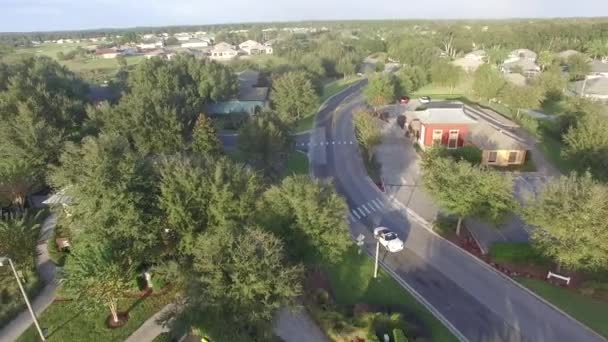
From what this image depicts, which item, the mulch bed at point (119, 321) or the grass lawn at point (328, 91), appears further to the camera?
the grass lawn at point (328, 91)

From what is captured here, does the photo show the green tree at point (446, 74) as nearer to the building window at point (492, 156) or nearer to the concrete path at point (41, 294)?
the building window at point (492, 156)

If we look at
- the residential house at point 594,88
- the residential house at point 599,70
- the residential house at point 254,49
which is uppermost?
the residential house at point 254,49

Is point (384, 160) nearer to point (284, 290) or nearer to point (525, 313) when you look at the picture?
point (525, 313)

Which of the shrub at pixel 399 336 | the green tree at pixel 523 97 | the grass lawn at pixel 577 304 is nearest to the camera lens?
the shrub at pixel 399 336

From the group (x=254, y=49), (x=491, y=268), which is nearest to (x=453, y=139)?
(x=491, y=268)

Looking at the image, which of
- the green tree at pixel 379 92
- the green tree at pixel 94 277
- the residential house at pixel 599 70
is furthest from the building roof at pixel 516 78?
the green tree at pixel 94 277

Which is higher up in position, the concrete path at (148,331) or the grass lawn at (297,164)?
the grass lawn at (297,164)

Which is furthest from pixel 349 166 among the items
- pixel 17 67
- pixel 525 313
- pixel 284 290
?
pixel 17 67

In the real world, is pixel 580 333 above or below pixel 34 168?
below
